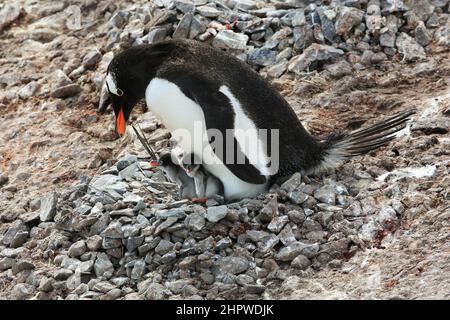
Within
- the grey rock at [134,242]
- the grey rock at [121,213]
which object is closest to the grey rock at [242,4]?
the grey rock at [121,213]

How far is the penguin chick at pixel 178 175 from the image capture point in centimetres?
525

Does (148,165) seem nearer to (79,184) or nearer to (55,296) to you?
(79,184)

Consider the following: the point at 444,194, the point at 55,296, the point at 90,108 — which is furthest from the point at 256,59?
the point at 55,296

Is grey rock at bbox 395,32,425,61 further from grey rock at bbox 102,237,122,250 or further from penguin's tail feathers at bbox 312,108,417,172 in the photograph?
grey rock at bbox 102,237,122,250

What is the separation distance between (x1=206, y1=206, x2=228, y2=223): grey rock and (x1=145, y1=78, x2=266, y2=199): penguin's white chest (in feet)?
1.08

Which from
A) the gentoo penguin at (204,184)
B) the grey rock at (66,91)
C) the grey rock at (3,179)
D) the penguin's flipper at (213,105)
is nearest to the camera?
the penguin's flipper at (213,105)

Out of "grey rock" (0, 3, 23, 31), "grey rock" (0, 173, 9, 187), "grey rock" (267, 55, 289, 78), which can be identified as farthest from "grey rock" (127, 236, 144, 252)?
"grey rock" (0, 3, 23, 31)

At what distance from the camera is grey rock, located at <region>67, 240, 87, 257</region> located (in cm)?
483

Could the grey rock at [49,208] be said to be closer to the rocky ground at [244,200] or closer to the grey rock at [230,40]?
the rocky ground at [244,200]

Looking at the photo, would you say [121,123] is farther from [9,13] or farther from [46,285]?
[9,13]

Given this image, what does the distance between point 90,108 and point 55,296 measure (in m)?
2.34

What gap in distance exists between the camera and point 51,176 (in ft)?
20.0

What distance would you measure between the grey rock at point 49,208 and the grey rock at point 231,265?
1.13 meters

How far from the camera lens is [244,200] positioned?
5047 millimetres
